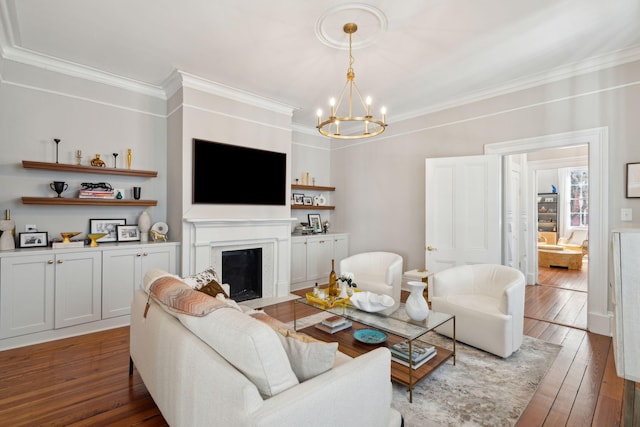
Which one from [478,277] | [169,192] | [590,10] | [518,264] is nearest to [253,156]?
[169,192]

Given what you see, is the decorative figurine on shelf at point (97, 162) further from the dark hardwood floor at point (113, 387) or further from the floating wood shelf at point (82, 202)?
the dark hardwood floor at point (113, 387)

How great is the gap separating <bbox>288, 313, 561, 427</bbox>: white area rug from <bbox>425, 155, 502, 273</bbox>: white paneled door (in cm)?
137

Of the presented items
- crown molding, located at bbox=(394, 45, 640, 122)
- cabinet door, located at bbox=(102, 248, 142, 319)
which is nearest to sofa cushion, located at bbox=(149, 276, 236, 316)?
cabinet door, located at bbox=(102, 248, 142, 319)

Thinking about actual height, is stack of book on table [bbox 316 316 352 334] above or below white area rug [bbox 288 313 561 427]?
above

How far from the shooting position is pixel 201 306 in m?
1.47

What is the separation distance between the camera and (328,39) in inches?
112

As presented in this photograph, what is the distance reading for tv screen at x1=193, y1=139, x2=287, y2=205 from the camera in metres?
3.82

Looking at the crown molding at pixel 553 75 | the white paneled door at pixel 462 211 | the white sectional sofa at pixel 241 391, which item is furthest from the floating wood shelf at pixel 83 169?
the crown molding at pixel 553 75

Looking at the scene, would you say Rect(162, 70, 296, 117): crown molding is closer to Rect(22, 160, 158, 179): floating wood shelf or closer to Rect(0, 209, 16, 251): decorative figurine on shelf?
Rect(22, 160, 158, 179): floating wood shelf

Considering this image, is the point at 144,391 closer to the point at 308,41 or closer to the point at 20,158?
the point at 20,158

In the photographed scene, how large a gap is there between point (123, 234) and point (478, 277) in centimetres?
410

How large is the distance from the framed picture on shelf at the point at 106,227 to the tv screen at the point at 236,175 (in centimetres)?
98

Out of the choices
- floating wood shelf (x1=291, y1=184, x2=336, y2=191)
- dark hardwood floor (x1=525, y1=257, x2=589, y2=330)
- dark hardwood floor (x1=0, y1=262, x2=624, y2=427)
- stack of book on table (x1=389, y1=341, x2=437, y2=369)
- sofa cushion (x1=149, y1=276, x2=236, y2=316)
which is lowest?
dark hardwood floor (x1=0, y1=262, x2=624, y2=427)

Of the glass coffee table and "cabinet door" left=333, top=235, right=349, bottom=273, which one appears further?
"cabinet door" left=333, top=235, right=349, bottom=273
